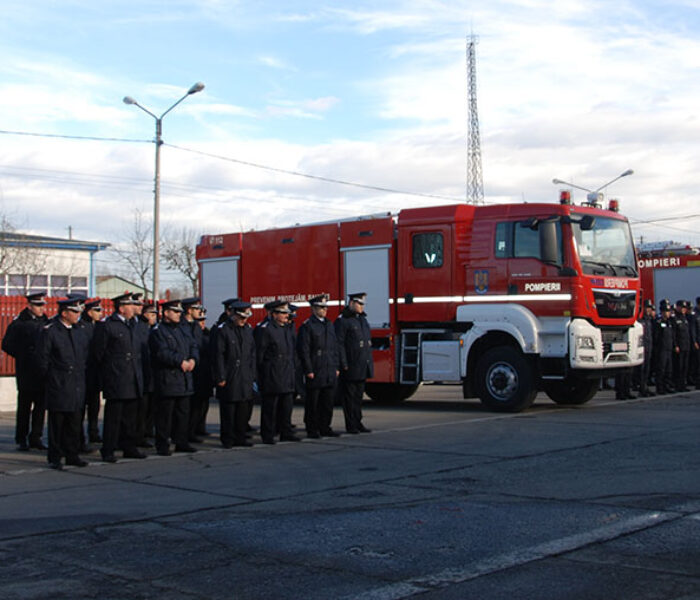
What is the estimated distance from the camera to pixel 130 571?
5.88 m

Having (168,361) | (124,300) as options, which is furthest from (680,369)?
(124,300)

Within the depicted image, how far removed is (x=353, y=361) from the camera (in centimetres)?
1325

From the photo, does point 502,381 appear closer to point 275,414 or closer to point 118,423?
point 275,414

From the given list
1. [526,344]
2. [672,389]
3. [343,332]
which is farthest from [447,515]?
[672,389]

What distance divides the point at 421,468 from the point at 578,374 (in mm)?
5952

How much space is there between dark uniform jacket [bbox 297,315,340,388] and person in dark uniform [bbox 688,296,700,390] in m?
10.0

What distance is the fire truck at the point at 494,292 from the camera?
14.9m

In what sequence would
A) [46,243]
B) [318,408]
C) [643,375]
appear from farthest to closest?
[46,243], [643,375], [318,408]

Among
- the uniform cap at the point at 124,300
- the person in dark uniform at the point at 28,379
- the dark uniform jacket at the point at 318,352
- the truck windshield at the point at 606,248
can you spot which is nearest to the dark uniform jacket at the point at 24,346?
A: the person in dark uniform at the point at 28,379

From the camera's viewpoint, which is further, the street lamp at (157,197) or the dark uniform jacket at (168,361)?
the street lamp at (157,197)

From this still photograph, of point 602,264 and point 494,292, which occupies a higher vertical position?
point 602,264

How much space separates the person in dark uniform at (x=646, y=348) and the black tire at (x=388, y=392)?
436 centimetres

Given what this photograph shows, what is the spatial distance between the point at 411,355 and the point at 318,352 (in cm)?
388

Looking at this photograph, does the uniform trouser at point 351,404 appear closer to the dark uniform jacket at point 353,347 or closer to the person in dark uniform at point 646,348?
the dark uniform jacket at point 353,347
